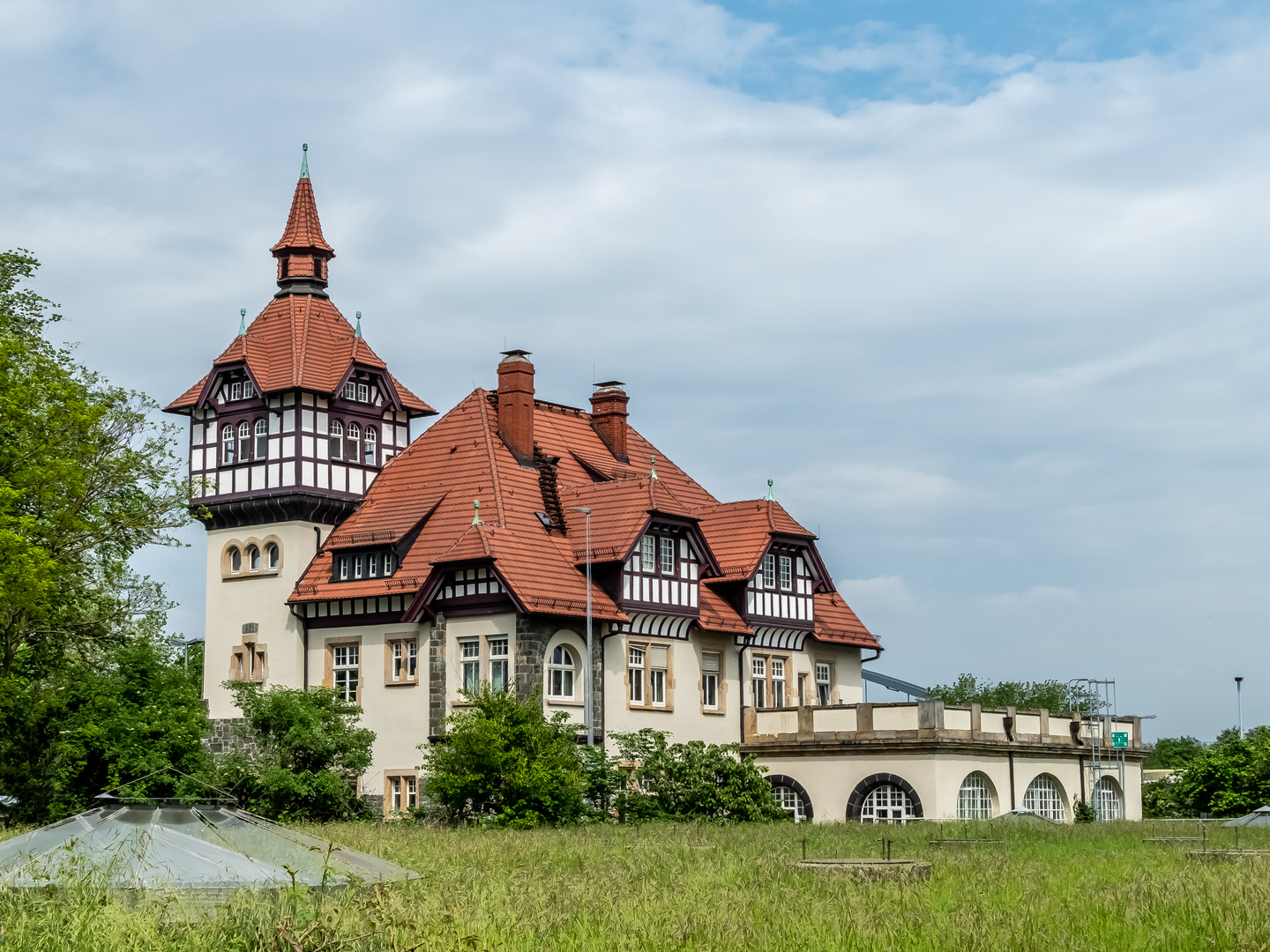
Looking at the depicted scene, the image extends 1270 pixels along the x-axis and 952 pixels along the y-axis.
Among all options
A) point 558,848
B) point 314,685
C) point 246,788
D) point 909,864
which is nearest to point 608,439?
point 314,685

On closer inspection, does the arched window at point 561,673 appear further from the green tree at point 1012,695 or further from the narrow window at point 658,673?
the green tree at point 1012,695

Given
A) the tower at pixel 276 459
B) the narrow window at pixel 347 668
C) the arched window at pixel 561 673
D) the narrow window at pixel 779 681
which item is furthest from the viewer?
the narrow window at pixel 779 681

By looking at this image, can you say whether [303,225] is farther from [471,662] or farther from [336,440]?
[471,662]

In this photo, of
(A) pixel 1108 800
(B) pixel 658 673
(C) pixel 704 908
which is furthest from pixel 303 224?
(C) pixel 704 908

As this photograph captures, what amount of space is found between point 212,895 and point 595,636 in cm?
2998

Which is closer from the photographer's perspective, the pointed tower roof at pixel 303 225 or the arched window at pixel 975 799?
the arched window at pixel 975 799

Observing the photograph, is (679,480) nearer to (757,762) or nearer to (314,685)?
(757,762)

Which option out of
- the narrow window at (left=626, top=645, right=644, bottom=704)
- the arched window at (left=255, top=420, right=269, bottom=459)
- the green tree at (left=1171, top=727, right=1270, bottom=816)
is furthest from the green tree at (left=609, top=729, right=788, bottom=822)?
the green tree at (left=1171, top=727, right=1270, bottom=816)

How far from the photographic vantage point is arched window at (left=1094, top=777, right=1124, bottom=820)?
48.0 meters

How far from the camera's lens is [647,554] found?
43.6 metres

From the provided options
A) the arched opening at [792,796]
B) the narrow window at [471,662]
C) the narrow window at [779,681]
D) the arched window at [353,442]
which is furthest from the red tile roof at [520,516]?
the arched opening at [792,796]

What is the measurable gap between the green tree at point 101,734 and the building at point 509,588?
4817 millimetres

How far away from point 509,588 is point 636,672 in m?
5.05

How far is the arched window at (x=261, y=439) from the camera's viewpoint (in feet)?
150
